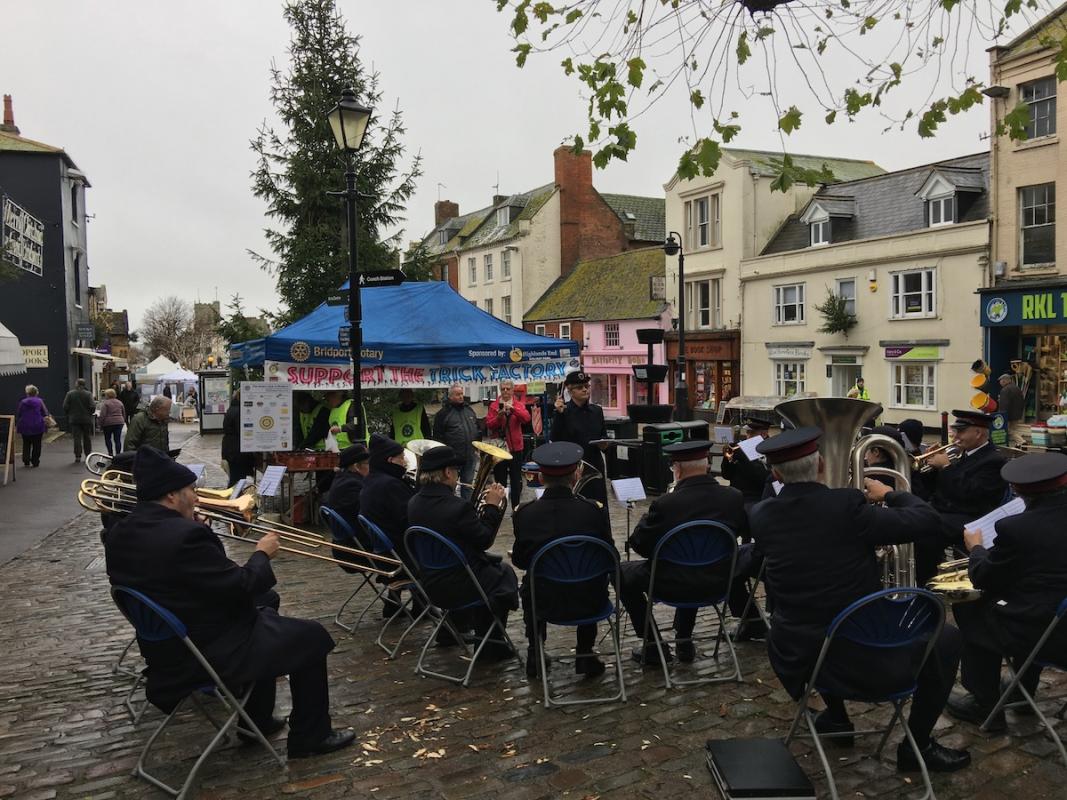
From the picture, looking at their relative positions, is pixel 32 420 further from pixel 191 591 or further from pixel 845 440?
pixel 845 440

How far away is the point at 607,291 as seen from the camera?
43.1 m

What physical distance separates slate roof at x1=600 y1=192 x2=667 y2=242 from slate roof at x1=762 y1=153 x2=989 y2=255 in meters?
17.9

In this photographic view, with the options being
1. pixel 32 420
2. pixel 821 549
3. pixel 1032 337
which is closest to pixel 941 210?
pixel 1032 337

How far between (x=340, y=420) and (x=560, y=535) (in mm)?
6827

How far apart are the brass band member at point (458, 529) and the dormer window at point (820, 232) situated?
28.5 metres

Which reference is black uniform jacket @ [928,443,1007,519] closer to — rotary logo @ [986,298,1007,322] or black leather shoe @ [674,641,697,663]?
black leather shoe @ [674,641,697,663]

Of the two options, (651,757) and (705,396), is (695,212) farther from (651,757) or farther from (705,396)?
(651,757)

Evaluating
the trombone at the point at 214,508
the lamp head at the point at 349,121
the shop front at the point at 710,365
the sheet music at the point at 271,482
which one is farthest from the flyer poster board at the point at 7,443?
the shop front at the point at 710,365

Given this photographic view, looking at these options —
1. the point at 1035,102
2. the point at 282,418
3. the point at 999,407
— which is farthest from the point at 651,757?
the point at 1035,102

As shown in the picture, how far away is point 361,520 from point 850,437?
3.44 metres

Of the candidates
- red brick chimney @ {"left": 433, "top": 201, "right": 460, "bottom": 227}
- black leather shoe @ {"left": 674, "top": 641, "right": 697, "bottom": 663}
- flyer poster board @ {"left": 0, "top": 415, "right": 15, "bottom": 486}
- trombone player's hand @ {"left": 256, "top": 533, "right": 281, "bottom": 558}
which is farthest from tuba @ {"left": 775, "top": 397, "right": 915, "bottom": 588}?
red brick chimney @ {"left": 433, "top": 201, "right": 460, "bottom": 227}

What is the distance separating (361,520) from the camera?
20.6 ft

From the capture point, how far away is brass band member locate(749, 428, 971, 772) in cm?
387

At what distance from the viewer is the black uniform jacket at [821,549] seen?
3.86m
